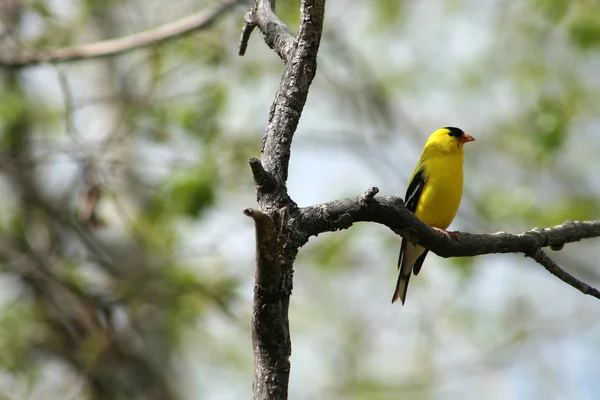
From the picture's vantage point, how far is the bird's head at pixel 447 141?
204 inches

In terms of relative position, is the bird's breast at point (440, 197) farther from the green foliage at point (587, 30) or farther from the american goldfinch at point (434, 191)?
the green foliage at point (587, 30)

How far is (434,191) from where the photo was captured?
15.6ft

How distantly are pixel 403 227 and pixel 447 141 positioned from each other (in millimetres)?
3216

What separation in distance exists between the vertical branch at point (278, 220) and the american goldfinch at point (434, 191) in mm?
2467

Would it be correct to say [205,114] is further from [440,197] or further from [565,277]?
[565,277]

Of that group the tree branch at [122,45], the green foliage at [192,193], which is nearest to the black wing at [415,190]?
the green foliage at [192,193]

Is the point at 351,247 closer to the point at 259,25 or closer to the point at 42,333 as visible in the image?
the point at 42,333

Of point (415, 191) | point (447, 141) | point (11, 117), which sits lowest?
point (415, 191)

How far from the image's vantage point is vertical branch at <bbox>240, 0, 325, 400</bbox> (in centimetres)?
183

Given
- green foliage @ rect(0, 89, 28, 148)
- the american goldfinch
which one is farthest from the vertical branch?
green foliage @ rect(0, 89, 28, 148)

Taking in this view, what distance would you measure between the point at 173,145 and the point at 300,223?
5497 mm

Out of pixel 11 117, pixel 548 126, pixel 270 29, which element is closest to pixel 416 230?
pixel 270 29

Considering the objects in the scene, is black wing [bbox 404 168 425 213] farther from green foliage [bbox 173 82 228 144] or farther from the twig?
green foliage [bbox 173 82 228 144]

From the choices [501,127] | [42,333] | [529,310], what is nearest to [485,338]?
[529,310]
